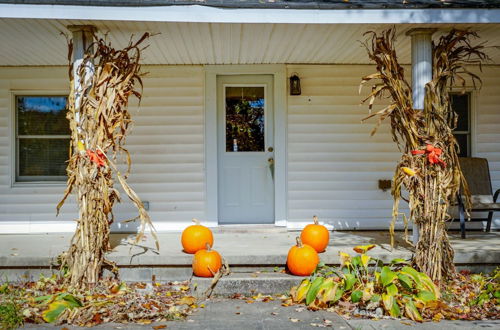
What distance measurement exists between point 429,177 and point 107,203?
310 cm

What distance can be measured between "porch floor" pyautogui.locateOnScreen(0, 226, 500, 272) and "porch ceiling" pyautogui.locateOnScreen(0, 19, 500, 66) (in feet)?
7.82

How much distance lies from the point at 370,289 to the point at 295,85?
12.5 ft

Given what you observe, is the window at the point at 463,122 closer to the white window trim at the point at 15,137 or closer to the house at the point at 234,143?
the house at the point at 234,143

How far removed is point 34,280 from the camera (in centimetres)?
540

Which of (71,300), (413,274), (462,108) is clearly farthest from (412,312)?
(462,108)

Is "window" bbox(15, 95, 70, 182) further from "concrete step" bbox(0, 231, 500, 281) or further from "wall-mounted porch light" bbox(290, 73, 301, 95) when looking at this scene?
"wall-mounted porch light" bbox(290, 73, 301, 95)

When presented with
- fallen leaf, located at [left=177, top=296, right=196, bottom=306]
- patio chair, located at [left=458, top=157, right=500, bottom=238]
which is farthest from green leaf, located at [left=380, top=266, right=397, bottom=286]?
patio chair, located at [left=458, top=157, right=500, bottom=238]

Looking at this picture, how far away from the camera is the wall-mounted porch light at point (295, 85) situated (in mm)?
7637

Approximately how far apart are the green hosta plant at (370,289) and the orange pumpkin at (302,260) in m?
0.15

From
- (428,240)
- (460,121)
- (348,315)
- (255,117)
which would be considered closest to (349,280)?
(348,315)

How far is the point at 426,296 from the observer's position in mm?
4504

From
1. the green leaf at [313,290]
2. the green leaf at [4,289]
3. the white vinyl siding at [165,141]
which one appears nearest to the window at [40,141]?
the white vinyl siding at [165,141]

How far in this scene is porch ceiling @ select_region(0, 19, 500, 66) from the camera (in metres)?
5.62

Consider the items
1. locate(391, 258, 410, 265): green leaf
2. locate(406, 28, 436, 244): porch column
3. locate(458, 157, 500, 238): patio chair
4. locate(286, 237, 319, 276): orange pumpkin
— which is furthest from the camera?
locate(458, 157, 500, 238): patio chair
